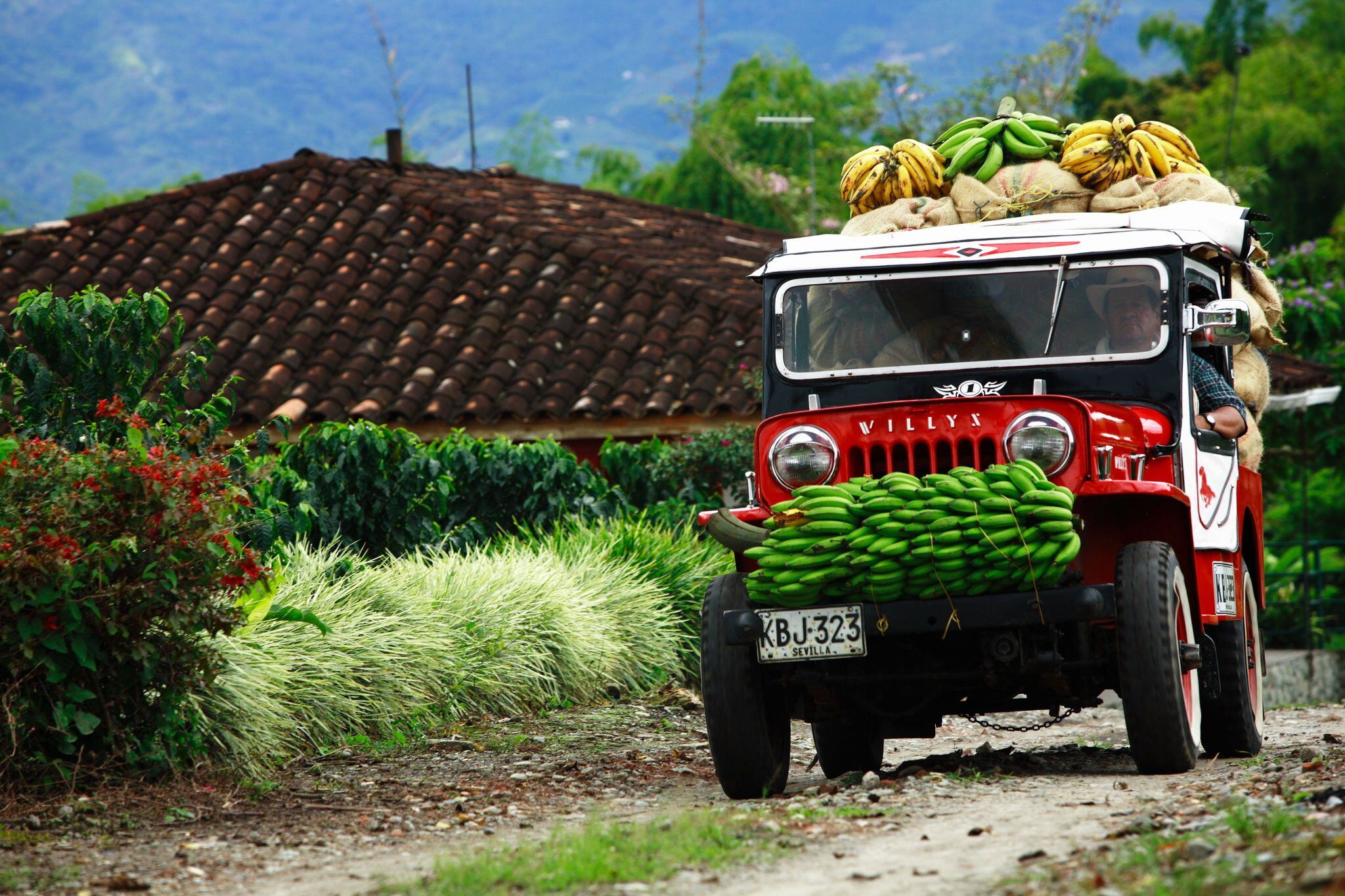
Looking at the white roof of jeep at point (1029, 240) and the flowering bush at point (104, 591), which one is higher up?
the white roof of jeep at point (1029, 240)

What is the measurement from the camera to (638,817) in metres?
6.36

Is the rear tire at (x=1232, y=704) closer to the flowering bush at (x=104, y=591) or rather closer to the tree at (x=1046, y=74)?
the flowering bush at (x=104, y=591)

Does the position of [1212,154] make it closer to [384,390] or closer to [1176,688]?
[384,390]

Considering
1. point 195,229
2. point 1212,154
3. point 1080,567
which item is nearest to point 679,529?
point 1080,567

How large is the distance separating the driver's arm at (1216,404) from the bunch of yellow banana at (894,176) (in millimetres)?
1826

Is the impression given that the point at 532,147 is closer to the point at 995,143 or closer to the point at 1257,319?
the point at 995,143

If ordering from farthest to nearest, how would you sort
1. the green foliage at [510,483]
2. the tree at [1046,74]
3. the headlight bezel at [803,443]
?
the tree at [1046,74] → the green foliage at [510,483] → the headlight bezel at [803,443]

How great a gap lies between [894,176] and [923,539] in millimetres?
Result: 3141

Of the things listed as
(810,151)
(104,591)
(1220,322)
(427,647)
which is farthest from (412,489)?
(810,151)

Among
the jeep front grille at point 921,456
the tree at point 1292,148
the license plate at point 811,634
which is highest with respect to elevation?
the tree at point 1292,148

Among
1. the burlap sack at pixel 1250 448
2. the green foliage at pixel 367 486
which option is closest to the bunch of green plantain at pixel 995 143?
the burlap sack at pixel 1250 448

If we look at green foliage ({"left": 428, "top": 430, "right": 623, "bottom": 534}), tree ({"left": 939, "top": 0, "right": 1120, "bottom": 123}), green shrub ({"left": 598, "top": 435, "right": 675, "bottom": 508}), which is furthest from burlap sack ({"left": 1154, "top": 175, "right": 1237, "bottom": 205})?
tree ({"left": 939, "top": 0, "right": 1120, "bottom": 123})

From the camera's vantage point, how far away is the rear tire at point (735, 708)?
656cm

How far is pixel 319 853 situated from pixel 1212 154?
3980 centimetres
